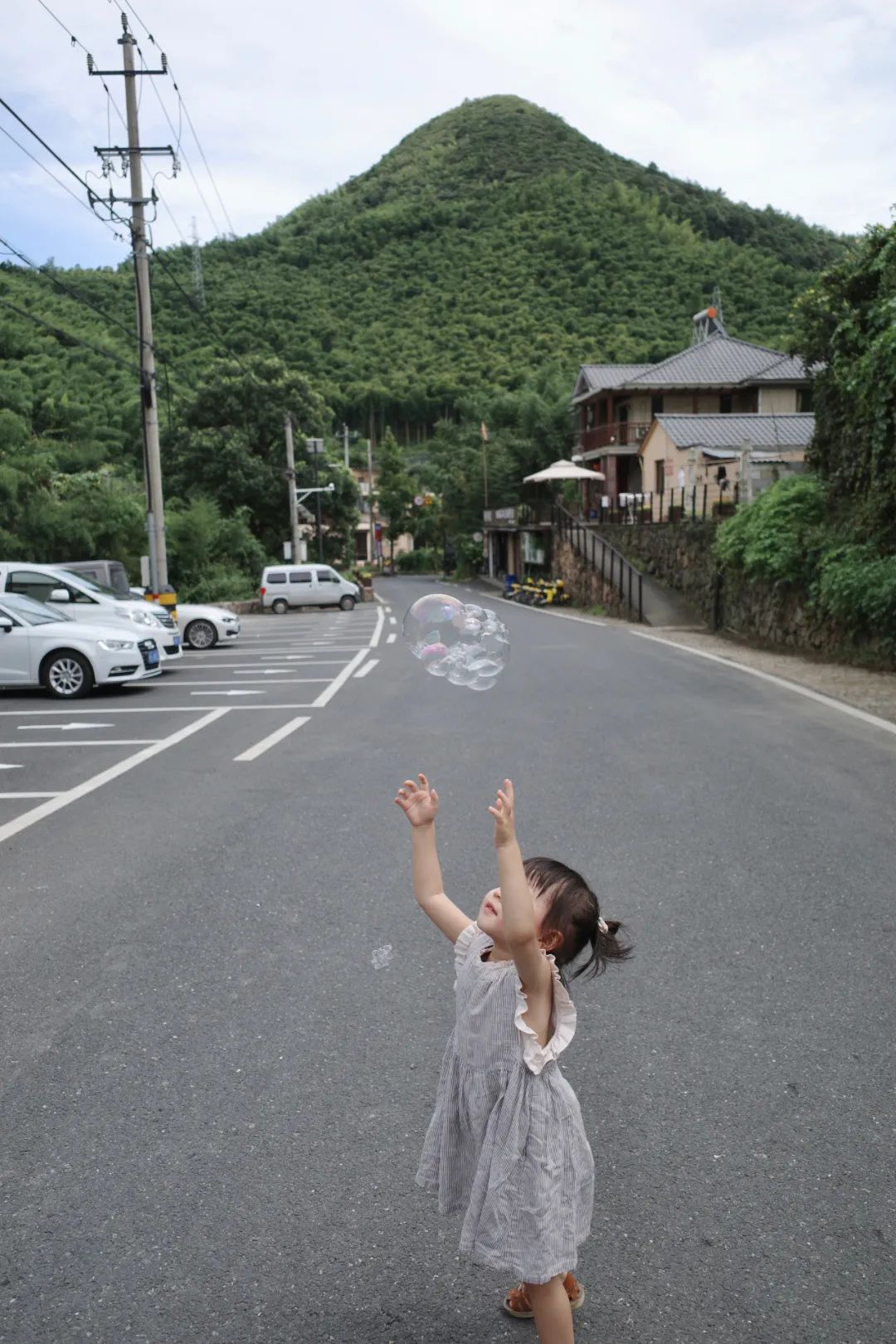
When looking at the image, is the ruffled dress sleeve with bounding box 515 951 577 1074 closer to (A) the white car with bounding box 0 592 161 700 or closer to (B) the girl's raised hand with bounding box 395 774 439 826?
(B) the girl's raised hand with bounding box 395 774 439 826

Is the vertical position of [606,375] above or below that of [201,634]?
above

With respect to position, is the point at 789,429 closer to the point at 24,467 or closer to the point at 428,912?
the point at 24,467

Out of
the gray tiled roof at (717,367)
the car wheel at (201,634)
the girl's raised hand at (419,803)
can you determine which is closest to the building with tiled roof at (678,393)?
the gray tiled roof at (717,367)

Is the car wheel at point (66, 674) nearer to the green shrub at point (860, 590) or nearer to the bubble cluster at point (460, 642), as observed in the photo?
the green shrub at point (860, 590)

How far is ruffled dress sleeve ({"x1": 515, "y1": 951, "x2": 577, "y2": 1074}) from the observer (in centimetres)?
243

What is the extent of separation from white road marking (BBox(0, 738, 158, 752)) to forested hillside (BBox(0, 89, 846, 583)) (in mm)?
17187

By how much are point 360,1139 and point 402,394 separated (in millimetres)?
100656

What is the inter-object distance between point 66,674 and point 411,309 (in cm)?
8457

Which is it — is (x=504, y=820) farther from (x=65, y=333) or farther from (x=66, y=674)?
(x=65, y=333)

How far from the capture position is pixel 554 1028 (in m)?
2.50

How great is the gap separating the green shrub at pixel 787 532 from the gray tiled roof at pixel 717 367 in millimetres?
30392

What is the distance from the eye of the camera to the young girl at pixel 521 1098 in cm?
236

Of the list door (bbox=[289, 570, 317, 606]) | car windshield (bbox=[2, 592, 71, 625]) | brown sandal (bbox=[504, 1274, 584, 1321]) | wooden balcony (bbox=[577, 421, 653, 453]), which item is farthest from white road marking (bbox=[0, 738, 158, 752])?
wooden balcony (bbox=[577, 421, 653, 453])

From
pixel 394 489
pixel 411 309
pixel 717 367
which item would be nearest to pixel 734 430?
pixel 717 367
